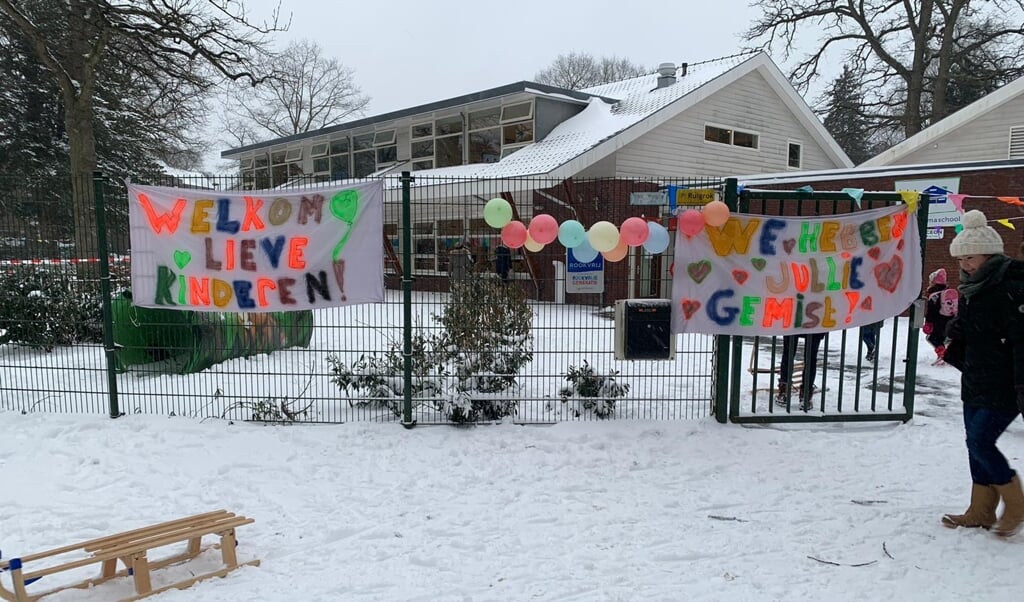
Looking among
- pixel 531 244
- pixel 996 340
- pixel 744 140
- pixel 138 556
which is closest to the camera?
pixel 138 556

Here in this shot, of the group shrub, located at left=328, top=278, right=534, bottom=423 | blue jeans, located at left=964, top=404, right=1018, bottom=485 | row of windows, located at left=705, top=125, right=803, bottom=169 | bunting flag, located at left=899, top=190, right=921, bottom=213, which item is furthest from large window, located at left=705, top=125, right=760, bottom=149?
blue jeans, located at left=964, top=404, right=1018, bottom=485

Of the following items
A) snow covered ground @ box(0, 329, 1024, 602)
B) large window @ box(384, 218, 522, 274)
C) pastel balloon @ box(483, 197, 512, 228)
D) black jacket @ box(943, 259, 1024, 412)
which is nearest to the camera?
snow covered ground @ box(0, 329, 1024, 602)

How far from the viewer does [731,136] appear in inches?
669

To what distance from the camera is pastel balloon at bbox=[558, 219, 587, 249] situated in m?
5.12

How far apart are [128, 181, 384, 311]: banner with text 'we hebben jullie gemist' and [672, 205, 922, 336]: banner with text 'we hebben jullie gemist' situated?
9.11ft

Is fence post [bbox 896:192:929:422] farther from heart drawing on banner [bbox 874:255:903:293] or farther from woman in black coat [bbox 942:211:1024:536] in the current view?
woman in black coat [bbox 942:211:1024:536]

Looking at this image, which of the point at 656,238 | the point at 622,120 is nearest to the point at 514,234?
the point at 656,238

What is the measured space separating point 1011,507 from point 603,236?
3185 mm

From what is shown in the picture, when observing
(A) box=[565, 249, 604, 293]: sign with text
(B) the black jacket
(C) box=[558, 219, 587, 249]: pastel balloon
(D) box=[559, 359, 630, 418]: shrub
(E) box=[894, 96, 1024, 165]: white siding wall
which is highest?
(E) box=[894, 96, 1024, 165]: white siding wall

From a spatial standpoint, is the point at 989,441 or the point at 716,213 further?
the point at 716,213

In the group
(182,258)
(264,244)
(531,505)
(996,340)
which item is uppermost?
(264,244)

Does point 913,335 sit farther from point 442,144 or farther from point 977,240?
point 442,144

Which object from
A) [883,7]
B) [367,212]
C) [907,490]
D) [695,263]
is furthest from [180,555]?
[883,7]

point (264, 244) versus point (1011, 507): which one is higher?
point (264, 244)
